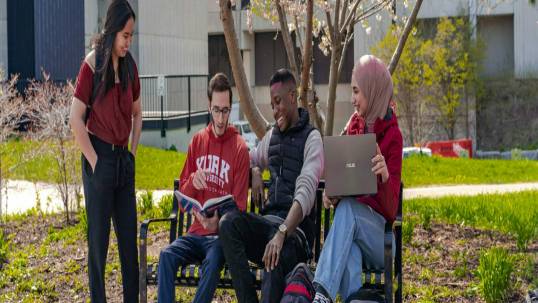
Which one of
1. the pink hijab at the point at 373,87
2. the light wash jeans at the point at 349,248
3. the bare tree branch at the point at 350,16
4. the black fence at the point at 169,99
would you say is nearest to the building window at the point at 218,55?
the black fence at the point at 169,99

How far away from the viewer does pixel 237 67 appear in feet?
25.2

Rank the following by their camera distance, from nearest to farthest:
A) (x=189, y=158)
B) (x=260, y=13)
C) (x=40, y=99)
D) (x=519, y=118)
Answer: (x=189, y=158)
(x=40, y=99)
(x=260, y=13)
(x=519, y=118)

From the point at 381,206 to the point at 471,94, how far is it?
3058cm

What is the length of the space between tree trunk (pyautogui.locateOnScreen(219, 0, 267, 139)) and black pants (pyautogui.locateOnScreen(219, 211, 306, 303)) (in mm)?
2523

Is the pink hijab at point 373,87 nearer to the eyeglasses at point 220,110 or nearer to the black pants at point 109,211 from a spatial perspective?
the eyeglasses at point 220,110

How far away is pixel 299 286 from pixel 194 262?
830mm

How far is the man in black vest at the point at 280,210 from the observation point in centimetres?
509

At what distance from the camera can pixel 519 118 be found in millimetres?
34125

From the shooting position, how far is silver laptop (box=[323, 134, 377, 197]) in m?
5.05

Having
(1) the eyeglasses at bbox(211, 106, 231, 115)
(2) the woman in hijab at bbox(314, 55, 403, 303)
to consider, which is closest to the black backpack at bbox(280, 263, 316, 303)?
(2) the woman in hijab at bbox(314, 55, 403, 303)

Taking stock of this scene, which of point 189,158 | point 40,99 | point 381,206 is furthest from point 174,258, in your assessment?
point 40,99

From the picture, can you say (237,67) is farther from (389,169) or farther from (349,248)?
(349,248)

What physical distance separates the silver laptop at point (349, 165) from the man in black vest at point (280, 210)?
0.21 metres

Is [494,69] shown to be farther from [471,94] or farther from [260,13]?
[260,13]
